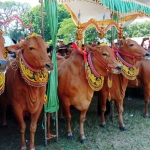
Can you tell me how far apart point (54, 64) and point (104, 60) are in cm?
93

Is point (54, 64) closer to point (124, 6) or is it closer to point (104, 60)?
point (104, 60)

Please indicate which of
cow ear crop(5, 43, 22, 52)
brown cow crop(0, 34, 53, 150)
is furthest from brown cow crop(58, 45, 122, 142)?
cow ear crop(5, 43, 22, 52)

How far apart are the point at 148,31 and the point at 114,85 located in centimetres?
2527

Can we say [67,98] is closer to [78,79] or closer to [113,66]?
[78,79]

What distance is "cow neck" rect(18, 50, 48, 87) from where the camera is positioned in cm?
358

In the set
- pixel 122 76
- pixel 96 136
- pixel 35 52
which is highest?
pixel 35 52

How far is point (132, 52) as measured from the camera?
16.7ft

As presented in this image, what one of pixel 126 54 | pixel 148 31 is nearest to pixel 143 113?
pixel 126 54

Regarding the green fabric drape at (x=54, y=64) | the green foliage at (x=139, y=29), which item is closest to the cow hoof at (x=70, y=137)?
the green fabric drape at (x=54, y=64)

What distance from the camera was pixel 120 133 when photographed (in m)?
4.91

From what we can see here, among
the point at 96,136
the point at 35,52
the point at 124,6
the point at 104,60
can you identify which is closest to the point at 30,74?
the point at 35,52

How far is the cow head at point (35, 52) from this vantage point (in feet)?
11.4

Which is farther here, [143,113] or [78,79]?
[143,113]

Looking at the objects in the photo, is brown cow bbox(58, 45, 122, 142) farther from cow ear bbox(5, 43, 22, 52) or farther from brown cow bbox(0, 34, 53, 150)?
cow ear bbox(5, 43, 22, 52)
